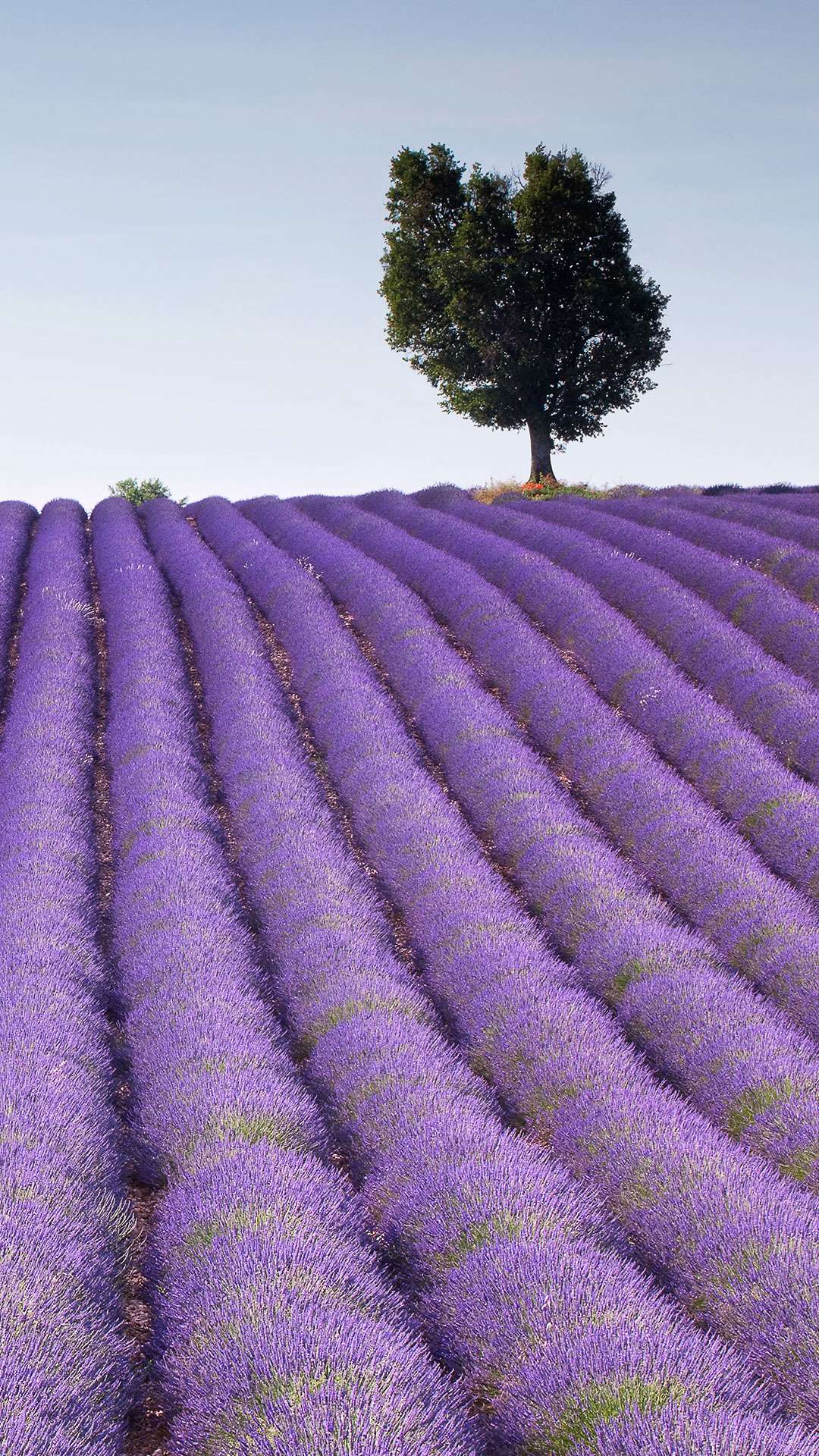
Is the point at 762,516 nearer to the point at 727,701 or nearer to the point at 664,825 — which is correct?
the point at 727,701

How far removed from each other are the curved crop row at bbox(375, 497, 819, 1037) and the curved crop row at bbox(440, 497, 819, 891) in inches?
5.6

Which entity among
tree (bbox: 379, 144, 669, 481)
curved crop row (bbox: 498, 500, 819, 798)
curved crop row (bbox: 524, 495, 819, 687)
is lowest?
curved crop row (bbox: 498, 500, 819, 798)

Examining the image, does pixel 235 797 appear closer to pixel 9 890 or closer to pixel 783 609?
pixel 9 890

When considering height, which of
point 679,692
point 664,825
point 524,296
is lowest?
point 664,825

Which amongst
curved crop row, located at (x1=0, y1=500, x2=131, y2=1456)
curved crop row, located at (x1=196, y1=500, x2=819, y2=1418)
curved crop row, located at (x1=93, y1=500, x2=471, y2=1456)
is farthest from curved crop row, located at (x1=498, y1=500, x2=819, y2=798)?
curved crop row, located at (x1=0, y1=500, x2=131, y2=1456)

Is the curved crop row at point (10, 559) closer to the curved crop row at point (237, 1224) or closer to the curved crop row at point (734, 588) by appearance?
the curved crop row at point (237, 1224)

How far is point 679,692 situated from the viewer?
9703 millimetres

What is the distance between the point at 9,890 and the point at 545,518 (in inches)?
442

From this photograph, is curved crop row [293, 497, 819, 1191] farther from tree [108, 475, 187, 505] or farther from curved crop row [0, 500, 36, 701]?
tree [108, 475, 187, 505]

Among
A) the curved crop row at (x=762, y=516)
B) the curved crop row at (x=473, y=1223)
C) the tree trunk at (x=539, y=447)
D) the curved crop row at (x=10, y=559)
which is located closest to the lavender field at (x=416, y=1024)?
the curved crop row at (x=473, y=1223)

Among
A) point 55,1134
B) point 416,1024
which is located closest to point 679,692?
point 416,1024

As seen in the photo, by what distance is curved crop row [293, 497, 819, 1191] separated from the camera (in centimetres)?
502

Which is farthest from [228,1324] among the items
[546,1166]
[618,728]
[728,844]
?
[618,728]

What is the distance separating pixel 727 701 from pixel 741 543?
164 inches
